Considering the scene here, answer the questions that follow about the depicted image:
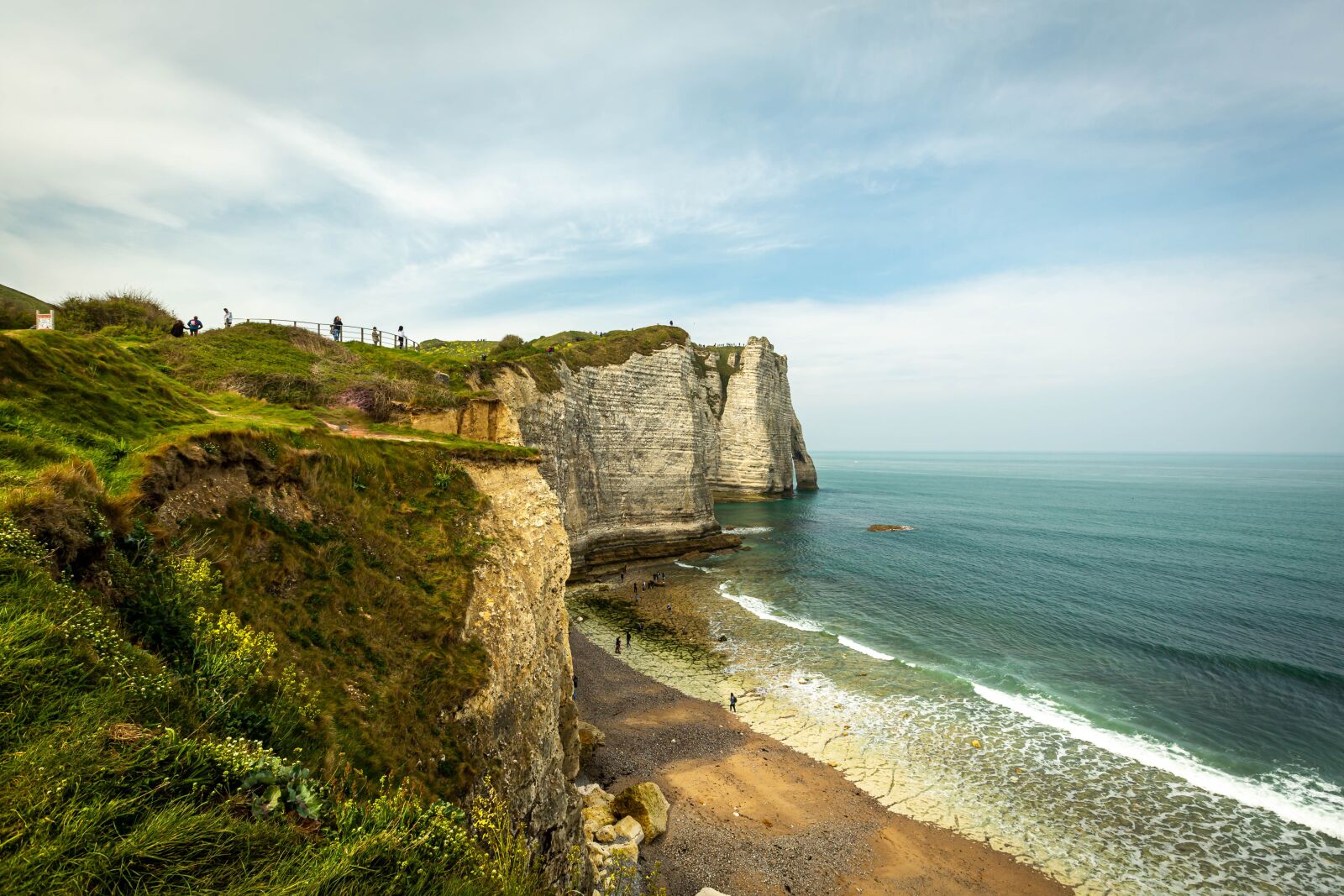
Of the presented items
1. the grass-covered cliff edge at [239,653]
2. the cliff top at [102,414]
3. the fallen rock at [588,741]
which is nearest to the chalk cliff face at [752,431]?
the fallen rock at [588,741]

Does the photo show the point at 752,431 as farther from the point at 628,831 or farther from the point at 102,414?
the point at 102,414

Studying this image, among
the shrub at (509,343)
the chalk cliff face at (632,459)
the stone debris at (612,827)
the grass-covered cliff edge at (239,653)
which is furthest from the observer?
the shrub at (509,343)

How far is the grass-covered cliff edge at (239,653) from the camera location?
170 inches

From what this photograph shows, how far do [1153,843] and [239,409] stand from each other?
31206 mm

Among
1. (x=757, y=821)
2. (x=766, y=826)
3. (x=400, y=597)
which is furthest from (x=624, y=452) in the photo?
(x=400, y=597)

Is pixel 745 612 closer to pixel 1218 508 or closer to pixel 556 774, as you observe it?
pixel 556 774

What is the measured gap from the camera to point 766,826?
725 inches

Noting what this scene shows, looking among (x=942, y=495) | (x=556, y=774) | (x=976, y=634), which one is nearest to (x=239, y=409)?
(x=556, y=774)

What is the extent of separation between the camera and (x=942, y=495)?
11188 cm

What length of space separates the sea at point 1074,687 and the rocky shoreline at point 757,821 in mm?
1155

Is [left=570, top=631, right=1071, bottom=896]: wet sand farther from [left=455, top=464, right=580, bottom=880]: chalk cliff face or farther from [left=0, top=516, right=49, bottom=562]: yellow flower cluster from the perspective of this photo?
[left=0, top=516, right=49, bottom=562]: yellow flower cluster

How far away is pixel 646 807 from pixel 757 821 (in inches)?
160

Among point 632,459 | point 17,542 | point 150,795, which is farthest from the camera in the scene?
point 632,459

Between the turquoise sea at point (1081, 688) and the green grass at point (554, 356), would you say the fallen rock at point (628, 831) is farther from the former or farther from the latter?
the green grass at point (554, 356)
